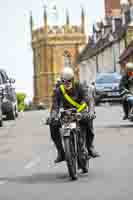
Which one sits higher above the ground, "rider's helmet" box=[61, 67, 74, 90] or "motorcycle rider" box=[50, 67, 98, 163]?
"rider's helmet" box=[61, 67, 74, 90]

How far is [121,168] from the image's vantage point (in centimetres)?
1434

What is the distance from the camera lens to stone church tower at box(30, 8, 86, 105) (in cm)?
17388

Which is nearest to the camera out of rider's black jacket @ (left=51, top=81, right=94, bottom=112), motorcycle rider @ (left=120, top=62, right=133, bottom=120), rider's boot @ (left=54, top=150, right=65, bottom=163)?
rider's black jacket @ (left=51, top=81, right=94, bottom=112)

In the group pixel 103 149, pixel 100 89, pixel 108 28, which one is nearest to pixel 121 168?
pixel 103 149

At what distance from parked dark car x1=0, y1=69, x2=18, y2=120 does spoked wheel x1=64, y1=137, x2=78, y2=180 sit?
1962 centimetres

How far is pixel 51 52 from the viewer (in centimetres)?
17462

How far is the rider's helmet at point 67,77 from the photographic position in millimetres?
13195

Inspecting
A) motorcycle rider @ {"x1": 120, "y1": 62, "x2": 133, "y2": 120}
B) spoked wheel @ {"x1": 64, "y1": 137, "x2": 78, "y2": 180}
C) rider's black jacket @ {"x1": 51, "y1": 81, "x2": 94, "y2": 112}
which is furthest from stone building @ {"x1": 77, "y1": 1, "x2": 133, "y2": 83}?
spoked wheel @ {"x1": 64, "y1": 137, "x2": 78, "y2": 180}

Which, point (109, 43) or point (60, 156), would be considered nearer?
point (60, 156)

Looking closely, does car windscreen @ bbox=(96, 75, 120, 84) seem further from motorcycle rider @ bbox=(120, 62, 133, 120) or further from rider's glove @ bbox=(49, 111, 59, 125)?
rider's glove @ bbox=(49, 111, 59, 125)

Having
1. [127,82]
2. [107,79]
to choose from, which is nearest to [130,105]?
[127,82]

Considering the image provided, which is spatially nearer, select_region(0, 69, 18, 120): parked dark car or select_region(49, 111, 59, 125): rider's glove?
select_region(49, 111, 59, 125): rider's glove

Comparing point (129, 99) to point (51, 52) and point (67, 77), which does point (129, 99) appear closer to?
point (67, 77)

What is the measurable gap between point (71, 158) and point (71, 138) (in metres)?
0.35
